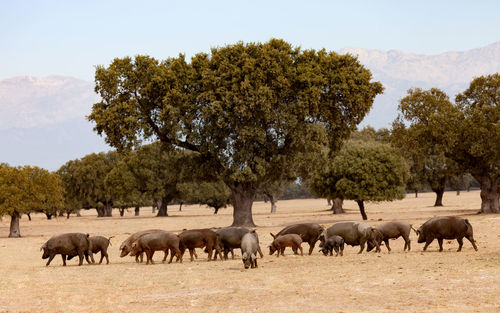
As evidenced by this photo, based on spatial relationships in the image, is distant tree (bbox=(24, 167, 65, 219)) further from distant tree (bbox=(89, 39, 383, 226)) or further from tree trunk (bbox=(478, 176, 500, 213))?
tree trunk (bbox=(478, 176, 500, 213))

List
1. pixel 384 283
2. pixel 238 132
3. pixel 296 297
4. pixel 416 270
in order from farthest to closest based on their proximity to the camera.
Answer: pixel 238 132, pixel 416 270, pixel 384 283, pixel 296 297

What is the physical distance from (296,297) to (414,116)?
42.6 m

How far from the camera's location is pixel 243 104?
1666 inches

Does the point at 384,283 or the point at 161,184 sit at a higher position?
the point at 161,184

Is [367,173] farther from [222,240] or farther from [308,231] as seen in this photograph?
[222,240]

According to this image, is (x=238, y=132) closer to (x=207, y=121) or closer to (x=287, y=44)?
(x=207, y=121)

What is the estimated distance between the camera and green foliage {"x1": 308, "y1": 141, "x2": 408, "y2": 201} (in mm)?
55938

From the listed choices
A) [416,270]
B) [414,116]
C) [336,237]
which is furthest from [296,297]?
[414,116]

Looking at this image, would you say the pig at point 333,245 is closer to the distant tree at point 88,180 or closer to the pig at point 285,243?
the pig at point 285,243

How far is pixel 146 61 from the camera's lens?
46.0m

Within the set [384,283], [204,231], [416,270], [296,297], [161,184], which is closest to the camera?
[296,297]

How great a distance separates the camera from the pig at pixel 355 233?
24281 millimetres

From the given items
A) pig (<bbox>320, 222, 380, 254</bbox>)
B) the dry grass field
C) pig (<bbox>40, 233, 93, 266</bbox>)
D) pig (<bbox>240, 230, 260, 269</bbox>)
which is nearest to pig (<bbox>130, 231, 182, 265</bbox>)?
the dry grass field

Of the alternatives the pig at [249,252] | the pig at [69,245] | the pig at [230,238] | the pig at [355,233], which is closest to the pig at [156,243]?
the pig at [230,238]
